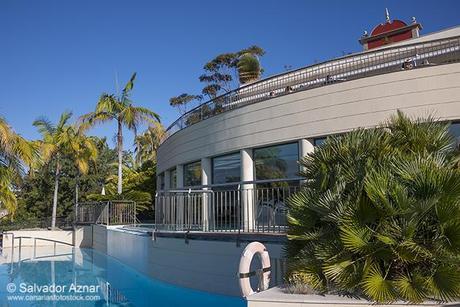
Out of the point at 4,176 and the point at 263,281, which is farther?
the point at 4,176

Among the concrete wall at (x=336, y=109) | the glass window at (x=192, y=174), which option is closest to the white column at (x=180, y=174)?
the glass window at (x=192, y=174)

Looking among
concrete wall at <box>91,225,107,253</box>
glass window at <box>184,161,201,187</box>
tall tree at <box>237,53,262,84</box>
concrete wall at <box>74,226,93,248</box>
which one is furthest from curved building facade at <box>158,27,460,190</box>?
concrete wall at <box>74,226,93,248</box>

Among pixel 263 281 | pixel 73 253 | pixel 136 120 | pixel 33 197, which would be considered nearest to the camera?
pixel 263 281

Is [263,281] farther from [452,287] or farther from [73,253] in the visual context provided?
[73,253]

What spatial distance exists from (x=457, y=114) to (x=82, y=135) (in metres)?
25.6

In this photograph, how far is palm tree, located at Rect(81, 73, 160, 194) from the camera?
29125mm

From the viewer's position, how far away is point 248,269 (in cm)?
671

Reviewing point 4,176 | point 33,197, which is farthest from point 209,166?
point 33,197

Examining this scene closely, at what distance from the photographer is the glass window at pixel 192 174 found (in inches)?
709

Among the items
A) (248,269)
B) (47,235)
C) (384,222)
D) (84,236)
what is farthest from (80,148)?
(384,222)

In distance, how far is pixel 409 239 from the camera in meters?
5.57

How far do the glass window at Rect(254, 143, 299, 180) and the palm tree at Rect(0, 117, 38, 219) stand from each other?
23.6ft

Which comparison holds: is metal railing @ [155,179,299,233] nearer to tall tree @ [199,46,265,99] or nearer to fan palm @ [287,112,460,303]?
fan palm @ [287,112,460,303]

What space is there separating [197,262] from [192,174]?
7.61 metres
